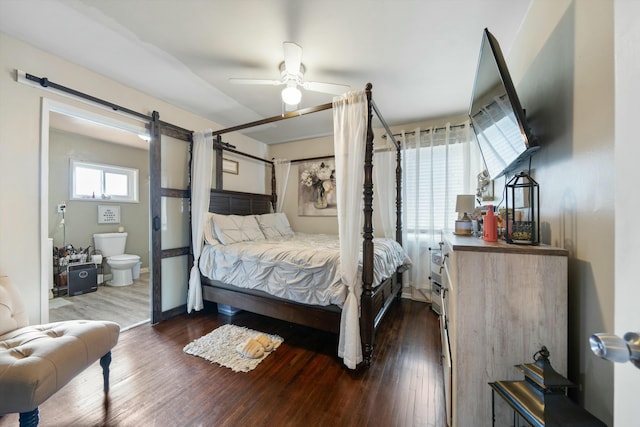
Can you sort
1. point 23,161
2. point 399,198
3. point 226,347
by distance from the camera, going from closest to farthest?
point 23,161, point 226,347, point 399,198

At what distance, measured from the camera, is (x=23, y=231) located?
1.83m

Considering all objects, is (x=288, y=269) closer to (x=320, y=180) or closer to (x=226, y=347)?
(x=226, y=347)

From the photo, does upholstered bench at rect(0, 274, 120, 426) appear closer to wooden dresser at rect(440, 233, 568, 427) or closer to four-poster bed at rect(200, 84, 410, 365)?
four-poster bed at rect(200, 84, 410, 365)

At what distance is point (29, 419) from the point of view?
3.64 ft

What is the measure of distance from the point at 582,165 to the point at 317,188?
335 centimetres

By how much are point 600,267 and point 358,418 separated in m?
1.44

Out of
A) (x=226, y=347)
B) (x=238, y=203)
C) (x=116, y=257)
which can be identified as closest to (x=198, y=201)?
(x=238, y=203)

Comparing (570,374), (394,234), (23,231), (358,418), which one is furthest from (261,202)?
(570,374)

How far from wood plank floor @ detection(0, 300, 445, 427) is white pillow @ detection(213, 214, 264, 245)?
115 cm

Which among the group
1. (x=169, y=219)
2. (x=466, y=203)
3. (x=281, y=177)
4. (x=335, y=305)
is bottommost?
(x=335, y=305)

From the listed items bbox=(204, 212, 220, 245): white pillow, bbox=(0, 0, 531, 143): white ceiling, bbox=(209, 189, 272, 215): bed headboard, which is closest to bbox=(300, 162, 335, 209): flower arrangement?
bbox=(209, 189, 272, 215): bed headboard

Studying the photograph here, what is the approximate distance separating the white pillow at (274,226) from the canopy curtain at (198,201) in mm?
933

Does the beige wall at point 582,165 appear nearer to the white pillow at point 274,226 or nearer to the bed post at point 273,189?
the white pillow at point 274,226

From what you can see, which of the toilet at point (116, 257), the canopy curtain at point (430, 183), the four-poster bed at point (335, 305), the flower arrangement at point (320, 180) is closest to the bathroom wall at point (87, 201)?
the toilet at point (116, 257)
